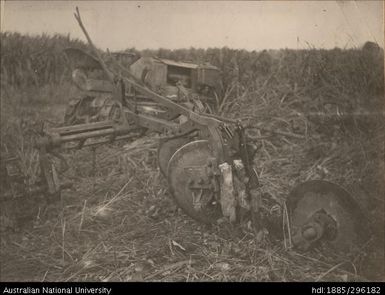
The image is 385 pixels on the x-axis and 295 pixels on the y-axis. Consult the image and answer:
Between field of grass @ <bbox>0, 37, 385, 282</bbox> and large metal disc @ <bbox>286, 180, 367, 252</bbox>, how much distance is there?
0.11m

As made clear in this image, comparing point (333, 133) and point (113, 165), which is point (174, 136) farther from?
point (333, 133)

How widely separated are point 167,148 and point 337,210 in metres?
1.63

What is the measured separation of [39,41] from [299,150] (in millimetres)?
6062

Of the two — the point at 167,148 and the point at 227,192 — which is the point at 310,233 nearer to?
the point at 227,192

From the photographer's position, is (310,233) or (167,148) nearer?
(310,233)

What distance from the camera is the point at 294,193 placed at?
2.92m

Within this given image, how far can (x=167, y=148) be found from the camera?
369cm

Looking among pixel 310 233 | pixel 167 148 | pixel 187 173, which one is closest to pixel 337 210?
pixel 310 233

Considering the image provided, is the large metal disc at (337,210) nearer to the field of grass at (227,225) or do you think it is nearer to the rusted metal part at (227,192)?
the field of grass at (227,225)

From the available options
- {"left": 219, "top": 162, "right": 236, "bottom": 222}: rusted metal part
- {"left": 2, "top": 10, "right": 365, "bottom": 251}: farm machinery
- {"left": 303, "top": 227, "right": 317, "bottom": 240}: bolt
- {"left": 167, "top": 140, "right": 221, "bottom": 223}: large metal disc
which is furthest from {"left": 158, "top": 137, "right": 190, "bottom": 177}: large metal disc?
{"left": 303, "top": 227, "right": 317, "bottom": 240}: bolt

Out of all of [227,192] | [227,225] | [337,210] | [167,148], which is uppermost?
[167,148]

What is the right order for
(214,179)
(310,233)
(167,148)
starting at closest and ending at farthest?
(310,233), (214,179), (167,148)

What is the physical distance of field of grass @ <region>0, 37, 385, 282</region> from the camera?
2.63 meters
